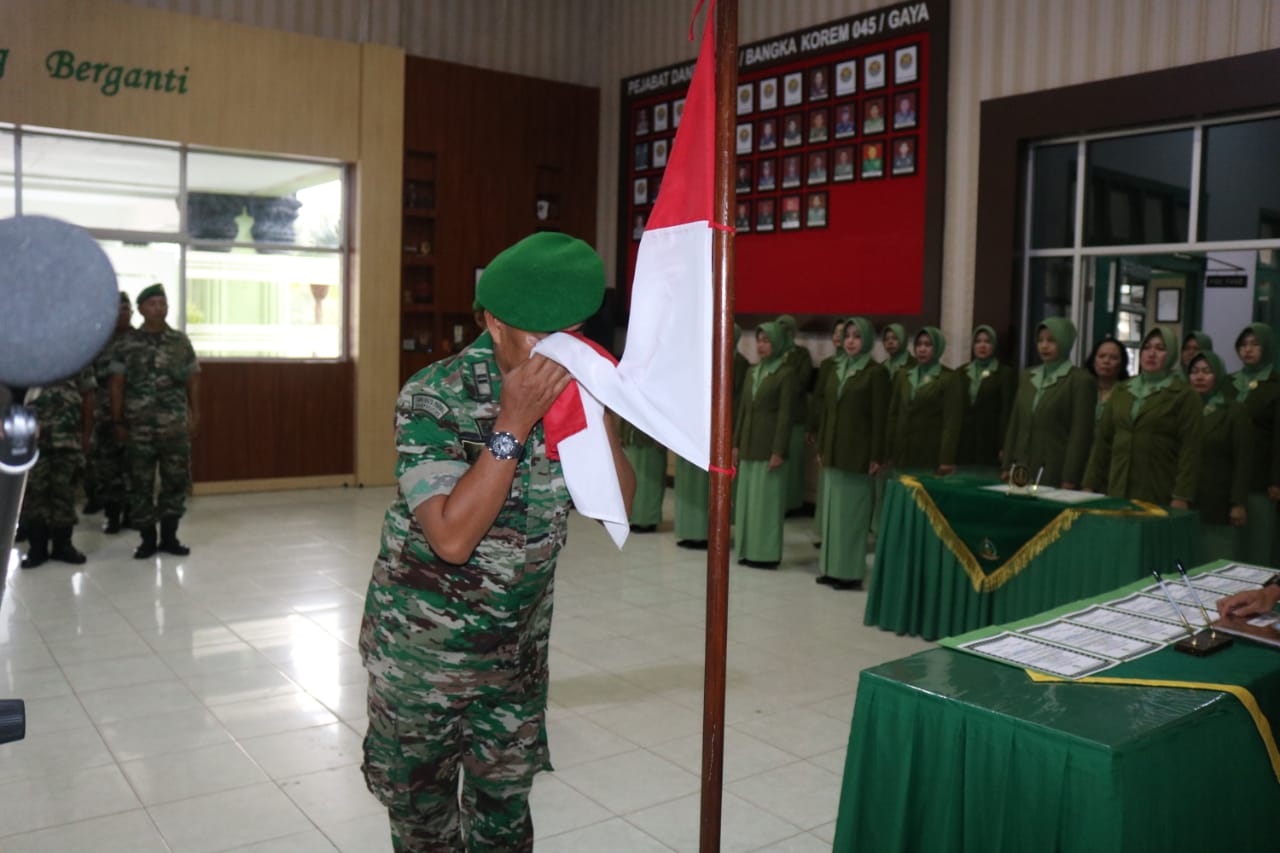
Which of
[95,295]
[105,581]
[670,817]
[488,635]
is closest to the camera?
[95,295]

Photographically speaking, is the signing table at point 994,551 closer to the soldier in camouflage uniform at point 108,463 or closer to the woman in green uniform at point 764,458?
the woman in green uniform at point 764,458

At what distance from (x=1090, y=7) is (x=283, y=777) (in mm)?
6511

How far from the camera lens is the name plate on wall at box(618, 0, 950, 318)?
776 centimetres

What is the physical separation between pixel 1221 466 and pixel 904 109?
3.73m

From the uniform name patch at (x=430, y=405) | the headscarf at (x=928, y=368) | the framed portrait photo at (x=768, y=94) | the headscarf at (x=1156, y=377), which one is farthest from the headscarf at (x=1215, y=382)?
the uniform name patch at (x=430, y=405)

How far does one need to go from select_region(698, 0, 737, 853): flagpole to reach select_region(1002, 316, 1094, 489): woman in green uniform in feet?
15.5

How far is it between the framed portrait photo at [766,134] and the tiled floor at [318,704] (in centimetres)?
398

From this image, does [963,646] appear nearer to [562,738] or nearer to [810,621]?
[562,738]

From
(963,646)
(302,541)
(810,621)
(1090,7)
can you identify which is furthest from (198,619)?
(1090,7)

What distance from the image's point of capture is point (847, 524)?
6160mm

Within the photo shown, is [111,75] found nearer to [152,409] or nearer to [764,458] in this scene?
[152,409]

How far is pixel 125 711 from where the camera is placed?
3924mm

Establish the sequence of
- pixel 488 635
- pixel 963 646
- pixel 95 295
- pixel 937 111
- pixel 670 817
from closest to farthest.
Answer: pixel 95 295, pixel 488 635, pixel 963 646, pixel 670 817, pixel 937 111

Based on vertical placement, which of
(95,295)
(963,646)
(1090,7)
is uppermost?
(1090,7)
